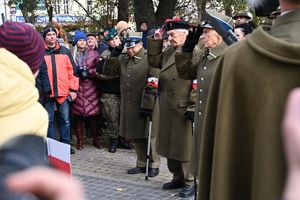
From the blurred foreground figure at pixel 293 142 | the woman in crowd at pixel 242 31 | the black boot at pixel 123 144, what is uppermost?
the blurred foreground figure at pixel 293 142

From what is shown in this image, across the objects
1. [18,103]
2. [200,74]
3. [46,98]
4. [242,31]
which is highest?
[18,103]

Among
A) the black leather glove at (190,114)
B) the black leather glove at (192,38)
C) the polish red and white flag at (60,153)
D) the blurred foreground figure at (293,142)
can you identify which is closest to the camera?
the blurred foreground figure at (293,142)

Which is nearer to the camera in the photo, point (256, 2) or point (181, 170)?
point (256, 2)

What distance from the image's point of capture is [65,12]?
888 inches

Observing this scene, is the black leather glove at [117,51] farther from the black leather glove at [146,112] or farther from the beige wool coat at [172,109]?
the beige wool coat at [172,109]

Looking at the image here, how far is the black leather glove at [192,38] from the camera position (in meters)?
5.40

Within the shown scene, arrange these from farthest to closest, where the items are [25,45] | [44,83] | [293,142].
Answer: [44,83] → [25,45] → [293,142]

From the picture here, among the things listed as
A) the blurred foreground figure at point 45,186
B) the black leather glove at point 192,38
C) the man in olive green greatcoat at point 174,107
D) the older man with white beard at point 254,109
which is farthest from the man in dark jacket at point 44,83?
the blurred foreground figure at point 45,186

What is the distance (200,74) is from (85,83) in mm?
3988

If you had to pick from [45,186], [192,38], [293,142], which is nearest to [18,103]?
[45,186]

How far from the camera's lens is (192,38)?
5.42 meters

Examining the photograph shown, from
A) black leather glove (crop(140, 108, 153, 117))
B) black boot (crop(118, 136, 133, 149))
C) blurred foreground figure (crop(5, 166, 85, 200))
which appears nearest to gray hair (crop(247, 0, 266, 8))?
blurred foreground figure (crop(5, 166, 85, 200))

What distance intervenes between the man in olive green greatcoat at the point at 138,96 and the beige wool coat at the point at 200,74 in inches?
67.7

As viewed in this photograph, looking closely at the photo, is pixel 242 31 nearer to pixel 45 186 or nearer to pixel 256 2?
pixel 256 2
